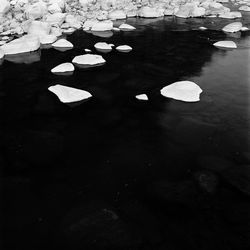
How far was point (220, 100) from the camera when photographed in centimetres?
1006

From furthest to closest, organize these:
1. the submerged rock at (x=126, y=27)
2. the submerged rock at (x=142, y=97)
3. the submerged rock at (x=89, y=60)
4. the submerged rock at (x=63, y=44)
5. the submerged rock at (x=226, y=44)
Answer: the submerged rock at (x=126, y=27) < the submerged rock at (x=63, y=44) < the submerged rock at (x=226, y=44) < the submerged rock at (x=89, y=60) < the submerged rock at (x=142, y=97)

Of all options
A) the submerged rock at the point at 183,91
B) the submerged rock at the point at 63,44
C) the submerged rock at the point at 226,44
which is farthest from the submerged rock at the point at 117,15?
the submerged rock at the point at 183,91

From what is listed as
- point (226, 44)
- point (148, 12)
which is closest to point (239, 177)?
point (226, 44)

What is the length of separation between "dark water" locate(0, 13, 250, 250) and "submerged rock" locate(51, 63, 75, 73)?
384mm

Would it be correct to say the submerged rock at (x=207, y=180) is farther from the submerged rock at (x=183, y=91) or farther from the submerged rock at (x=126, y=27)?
the submerged rock at (x=126, y=27)

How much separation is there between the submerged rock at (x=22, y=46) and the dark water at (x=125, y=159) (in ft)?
6.18

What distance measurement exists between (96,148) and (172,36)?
36.9 feet

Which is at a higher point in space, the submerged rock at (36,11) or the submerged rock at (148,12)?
the submerged rock at (36,11)

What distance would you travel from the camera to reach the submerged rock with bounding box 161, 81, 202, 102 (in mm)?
10133

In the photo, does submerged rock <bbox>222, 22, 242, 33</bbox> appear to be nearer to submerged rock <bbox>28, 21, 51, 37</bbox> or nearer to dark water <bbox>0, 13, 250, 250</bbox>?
dark water <bbox>0, 13, 250, 250</bbox>

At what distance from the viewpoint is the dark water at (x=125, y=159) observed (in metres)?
5.70

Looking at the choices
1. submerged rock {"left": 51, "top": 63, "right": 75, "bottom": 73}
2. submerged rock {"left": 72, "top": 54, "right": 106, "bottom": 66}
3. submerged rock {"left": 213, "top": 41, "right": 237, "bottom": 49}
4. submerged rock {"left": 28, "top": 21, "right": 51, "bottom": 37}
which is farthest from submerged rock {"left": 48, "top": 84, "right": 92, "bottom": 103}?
submerged rock {"left": 213, "top": 41, "right": 237, "bottom": 49}

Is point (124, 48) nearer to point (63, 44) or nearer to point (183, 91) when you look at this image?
point (63, 44)

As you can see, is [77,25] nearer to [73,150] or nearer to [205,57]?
[205,57]
